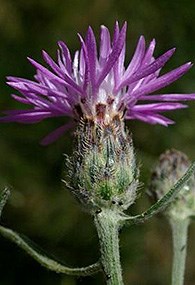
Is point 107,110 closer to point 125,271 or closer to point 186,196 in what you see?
point 186,196

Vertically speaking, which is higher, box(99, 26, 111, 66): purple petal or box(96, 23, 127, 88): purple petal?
box(99, 26, 111, 66): purple petal

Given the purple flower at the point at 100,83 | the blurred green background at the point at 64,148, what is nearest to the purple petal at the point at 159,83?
the purple flower at the point at 100,83

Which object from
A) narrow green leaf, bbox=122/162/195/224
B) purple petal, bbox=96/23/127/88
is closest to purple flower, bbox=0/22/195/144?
purple petal, bbox=96/23/127/88

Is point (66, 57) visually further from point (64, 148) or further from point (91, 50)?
point (64, 148)

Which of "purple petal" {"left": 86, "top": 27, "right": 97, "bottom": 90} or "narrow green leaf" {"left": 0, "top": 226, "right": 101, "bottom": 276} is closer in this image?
"purple petal" {"left": 86, "top": 27, "right": 97, "bottom": 90}

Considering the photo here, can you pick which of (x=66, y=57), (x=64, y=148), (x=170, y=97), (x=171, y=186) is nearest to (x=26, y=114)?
(x=66, y=57)

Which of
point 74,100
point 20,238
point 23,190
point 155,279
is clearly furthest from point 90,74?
point 155,279

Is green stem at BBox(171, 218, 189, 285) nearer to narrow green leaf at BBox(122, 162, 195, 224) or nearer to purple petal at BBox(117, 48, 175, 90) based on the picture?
narrow green leaf at BBox(122, 162, 195, 224)
